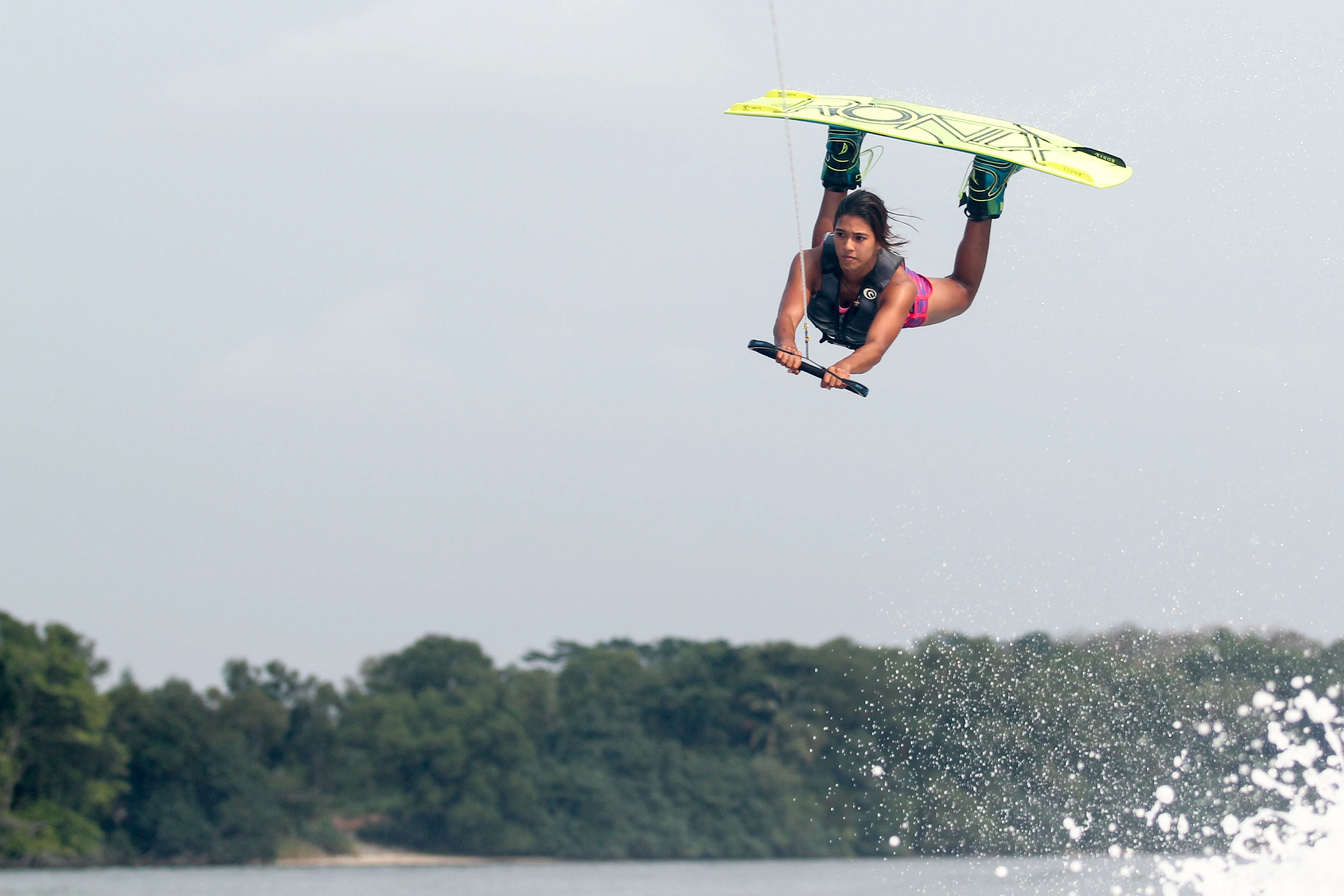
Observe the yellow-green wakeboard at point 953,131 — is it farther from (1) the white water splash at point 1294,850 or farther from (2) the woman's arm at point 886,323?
(1) the white water splash at point 1294,850

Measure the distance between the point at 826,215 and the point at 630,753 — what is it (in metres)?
58.3

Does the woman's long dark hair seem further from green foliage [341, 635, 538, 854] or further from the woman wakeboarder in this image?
green foliage [341, 635, 538, 854]

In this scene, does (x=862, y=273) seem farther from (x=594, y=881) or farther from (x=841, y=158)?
(x=594, y=881)

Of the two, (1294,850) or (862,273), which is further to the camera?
(1294,850)

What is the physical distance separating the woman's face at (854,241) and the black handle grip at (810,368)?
3.12ft

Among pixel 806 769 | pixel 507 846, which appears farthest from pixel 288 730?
pixel 806 769

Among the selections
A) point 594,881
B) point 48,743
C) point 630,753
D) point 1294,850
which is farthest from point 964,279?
point 630,753

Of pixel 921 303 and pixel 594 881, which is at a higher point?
pixel 921 303

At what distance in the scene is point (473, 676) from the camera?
227 feet

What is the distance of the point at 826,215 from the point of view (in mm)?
8836

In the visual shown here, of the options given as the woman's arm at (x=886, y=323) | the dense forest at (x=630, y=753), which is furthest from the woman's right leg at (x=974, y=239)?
the dense forest at (x=630, y=753)

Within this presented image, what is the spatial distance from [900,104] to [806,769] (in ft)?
200

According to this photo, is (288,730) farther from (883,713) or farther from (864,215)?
(864,215)

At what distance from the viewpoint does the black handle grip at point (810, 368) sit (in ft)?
23.5
